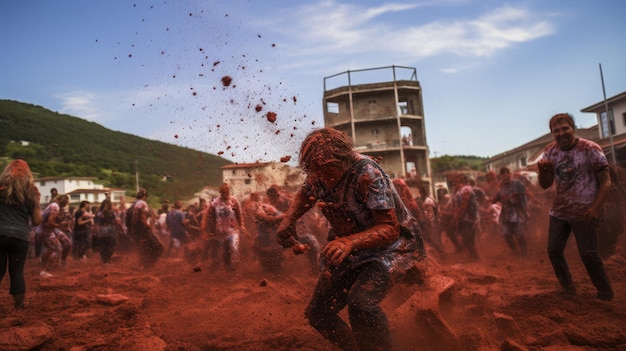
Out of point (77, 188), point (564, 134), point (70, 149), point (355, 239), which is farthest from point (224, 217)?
point (70, 149)

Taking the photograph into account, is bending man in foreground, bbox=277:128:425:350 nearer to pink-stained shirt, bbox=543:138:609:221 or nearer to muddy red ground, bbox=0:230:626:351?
muddy red ground, bbox=0:230:626:351

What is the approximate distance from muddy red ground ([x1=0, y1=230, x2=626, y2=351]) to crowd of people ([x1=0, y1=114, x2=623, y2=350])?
1.72 feet

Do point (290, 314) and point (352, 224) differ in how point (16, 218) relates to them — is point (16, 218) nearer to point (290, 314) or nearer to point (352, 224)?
point (290, 314)

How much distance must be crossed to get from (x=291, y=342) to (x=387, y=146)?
32.7 meters

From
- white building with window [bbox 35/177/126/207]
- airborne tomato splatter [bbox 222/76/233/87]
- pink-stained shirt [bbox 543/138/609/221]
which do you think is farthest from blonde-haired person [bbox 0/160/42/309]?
white building with window [bbox 35/177/126/207]

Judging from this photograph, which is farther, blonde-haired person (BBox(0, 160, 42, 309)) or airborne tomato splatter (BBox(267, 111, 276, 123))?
blonde-haired person (BBox(0, 160, 42, 309))

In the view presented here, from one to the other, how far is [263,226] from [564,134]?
490 centimetres

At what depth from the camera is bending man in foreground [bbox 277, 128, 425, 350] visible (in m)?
2.79

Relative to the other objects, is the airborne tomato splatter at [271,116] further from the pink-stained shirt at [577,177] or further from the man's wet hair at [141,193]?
the man's wet hair at [141,193]

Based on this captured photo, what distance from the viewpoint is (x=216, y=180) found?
8.71 m

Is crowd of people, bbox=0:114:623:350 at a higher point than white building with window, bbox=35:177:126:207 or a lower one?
lower

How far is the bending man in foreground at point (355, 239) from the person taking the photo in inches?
110

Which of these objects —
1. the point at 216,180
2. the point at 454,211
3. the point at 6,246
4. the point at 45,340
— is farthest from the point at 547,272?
the point at 6,246

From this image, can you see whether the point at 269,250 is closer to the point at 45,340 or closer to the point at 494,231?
the point at 45,340
